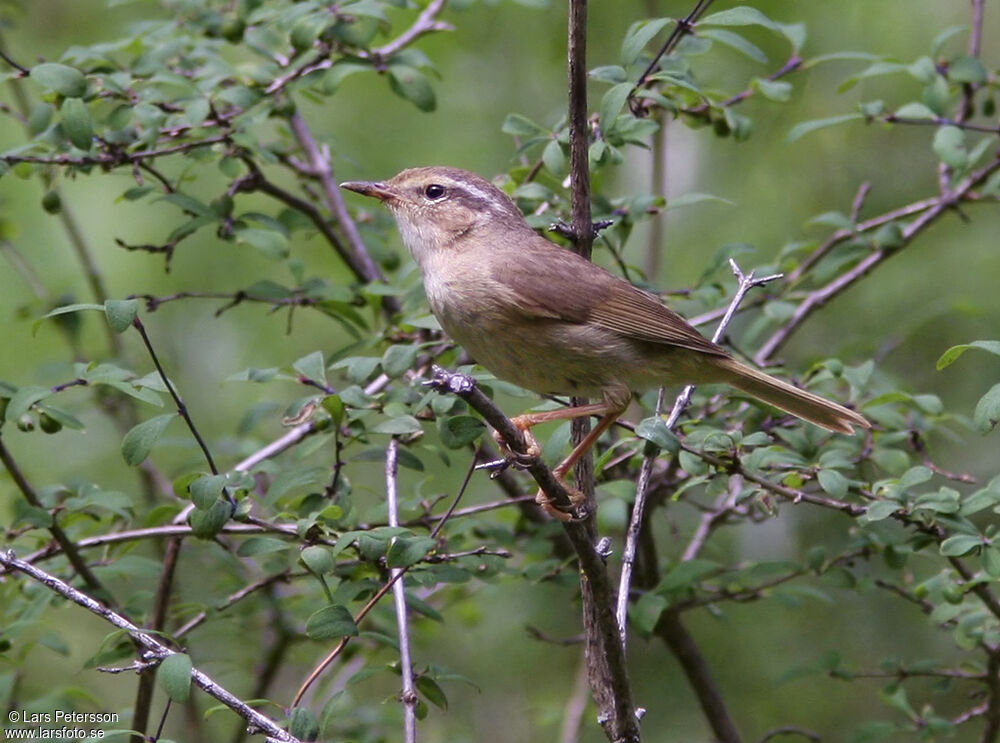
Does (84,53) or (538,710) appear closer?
(84,53)

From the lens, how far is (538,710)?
17.5 ft

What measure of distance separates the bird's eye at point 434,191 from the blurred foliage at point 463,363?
0.27m

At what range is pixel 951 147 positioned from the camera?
12.1ft

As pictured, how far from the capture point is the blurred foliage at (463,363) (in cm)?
326

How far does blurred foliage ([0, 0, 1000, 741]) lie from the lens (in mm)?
3260

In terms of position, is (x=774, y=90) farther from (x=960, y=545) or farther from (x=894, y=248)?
(x=960, y=545)

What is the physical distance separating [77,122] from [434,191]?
122 cm

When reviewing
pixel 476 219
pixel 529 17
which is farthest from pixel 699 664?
pixel 529 17

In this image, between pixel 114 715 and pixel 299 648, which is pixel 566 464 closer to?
pixel 114 715

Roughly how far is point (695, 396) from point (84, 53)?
225cm

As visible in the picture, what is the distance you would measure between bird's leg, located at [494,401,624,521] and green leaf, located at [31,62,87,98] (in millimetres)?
1618

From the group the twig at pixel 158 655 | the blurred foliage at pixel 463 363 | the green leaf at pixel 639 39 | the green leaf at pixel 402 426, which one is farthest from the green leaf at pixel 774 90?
the twig at pixel 158 655

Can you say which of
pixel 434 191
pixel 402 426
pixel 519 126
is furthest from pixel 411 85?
pixel 402 426

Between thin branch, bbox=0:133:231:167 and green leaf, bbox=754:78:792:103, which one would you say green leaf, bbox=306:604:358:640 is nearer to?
thin branch, bbox=0:133:231:167
